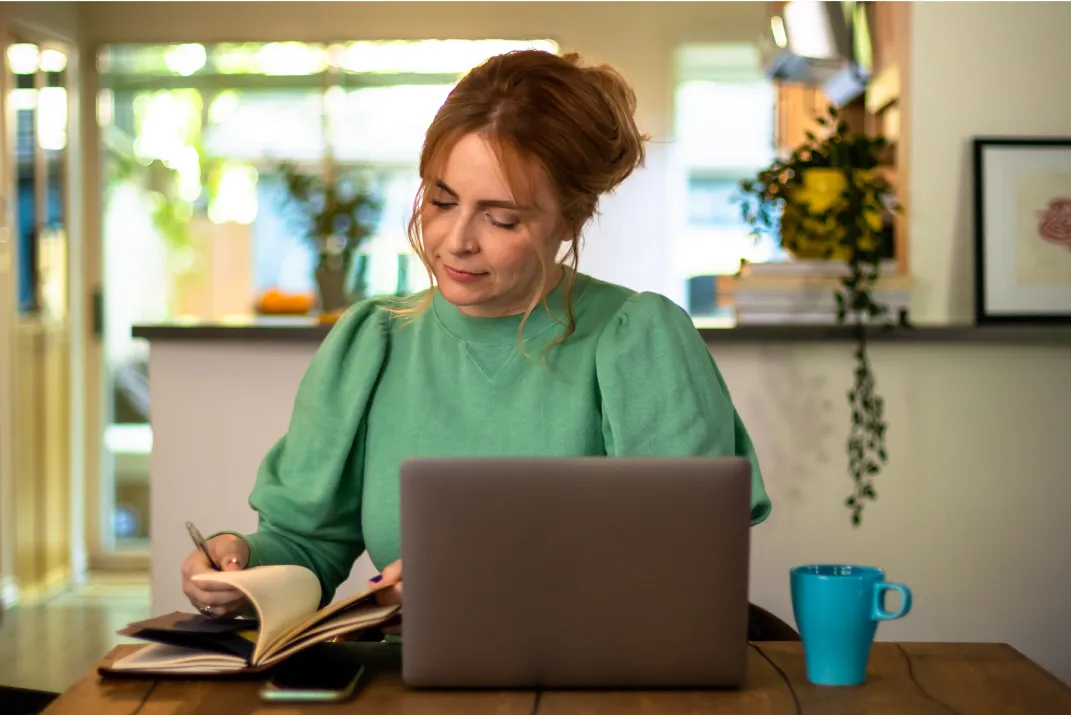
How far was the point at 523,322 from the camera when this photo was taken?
145 cm

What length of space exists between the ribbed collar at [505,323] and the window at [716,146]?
11.8 ft

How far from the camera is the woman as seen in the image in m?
1.39

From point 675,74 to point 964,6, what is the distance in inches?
103

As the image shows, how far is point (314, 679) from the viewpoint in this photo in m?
1.02

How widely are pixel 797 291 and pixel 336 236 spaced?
1105mm

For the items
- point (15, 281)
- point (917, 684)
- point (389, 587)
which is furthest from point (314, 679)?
point (15, 281)

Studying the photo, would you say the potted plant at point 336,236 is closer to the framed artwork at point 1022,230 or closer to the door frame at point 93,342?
the framed artwork at point 1022,230

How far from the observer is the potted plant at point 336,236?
278 cm

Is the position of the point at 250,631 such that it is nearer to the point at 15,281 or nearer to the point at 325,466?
the point at 325,466

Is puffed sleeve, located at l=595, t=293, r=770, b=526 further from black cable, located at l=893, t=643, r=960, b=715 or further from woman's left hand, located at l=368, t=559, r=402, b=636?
woman's left hand, located at l=368, t=559, r=402, b=636

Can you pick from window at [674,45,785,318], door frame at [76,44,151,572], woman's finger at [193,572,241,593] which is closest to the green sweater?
woman's finger at [193,572,241,593]

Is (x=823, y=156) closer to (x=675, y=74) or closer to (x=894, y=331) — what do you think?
(x=894, y=331)

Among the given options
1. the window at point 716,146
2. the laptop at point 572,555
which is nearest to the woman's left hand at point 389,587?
the laptop at point 572,555

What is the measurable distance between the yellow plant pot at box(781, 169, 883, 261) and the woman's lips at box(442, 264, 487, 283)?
116 centimetres
